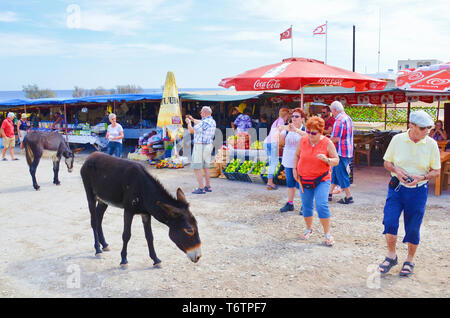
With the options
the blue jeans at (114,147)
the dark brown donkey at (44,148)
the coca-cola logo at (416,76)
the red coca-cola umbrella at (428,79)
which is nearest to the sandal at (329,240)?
the red coca-cola umbrella at (428,79)

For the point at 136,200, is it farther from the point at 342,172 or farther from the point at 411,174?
the point at 342,172

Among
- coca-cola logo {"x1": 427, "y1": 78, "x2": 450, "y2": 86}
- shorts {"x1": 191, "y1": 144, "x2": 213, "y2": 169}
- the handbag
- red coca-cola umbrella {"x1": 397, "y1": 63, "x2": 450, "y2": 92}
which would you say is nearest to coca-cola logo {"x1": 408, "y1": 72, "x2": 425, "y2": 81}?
red coca-cola umbrella {"x1": 397, "y1": 63, "x2": 450, "y2": 92}

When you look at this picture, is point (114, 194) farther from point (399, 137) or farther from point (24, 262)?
point (399, 137)

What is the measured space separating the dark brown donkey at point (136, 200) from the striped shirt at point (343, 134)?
3831 millimetres

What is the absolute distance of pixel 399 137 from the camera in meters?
4.11

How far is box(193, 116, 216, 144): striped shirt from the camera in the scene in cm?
784

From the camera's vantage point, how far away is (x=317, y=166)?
4.98 m

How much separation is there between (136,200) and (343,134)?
4167 millimetres

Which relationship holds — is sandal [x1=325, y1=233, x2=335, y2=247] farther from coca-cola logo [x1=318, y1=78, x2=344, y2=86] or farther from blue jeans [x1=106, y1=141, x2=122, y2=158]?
blue jeans [x1=106, y1=141, x2=122, y2=158]

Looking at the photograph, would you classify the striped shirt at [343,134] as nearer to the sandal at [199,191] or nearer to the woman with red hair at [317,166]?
the woman with red hair at [317,166]

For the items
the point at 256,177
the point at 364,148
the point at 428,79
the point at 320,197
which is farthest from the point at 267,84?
the point at 364,148

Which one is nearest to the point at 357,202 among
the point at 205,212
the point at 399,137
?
the point at 205,212

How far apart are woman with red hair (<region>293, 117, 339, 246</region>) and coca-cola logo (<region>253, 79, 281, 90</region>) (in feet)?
10.3
